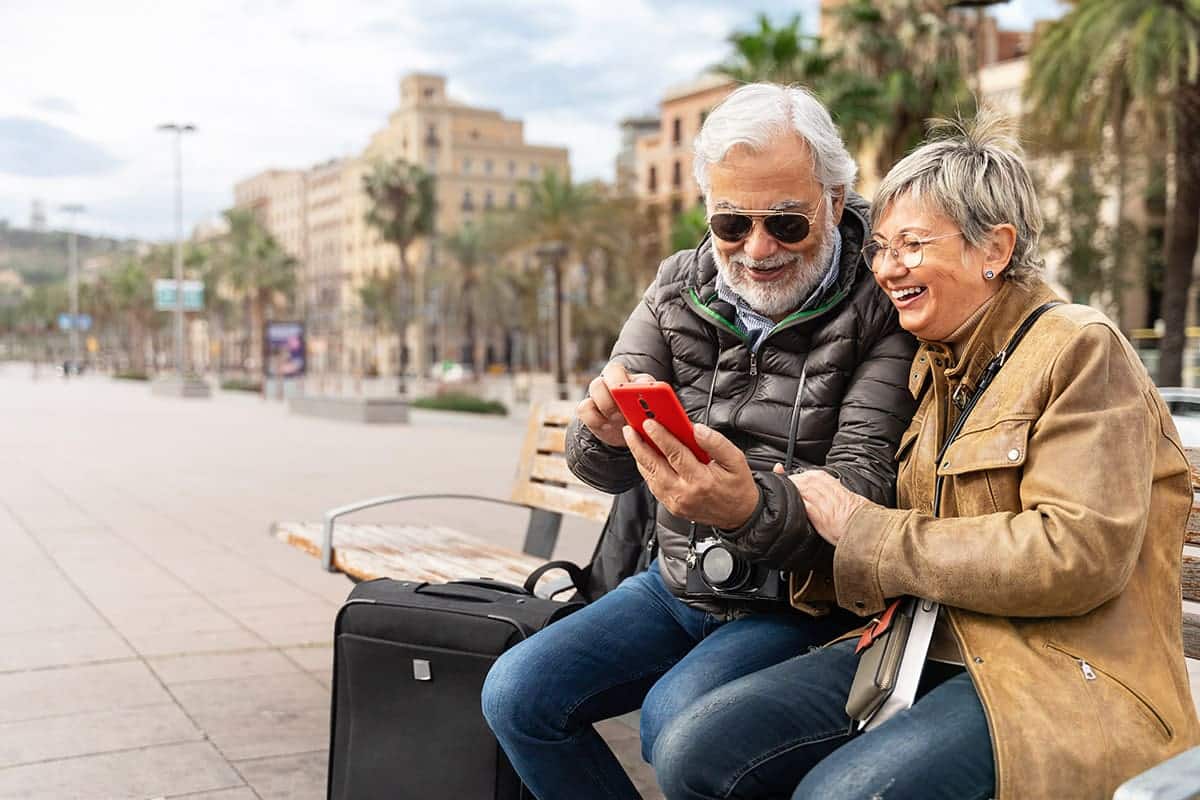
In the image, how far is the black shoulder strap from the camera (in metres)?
Result: 2.24

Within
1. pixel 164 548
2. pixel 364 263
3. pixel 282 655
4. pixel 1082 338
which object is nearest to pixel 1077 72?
pixel 164 548

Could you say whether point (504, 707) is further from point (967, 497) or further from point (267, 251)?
point (267, 251)

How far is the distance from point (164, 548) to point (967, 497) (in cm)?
685

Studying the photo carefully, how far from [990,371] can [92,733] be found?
3121 millimetres

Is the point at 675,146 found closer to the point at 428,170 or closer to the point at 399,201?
the point at 399,201

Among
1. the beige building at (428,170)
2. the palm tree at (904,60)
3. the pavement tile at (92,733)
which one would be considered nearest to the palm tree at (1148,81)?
the palm tree at (904,60)

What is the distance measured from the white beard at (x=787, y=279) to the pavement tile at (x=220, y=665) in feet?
9.75

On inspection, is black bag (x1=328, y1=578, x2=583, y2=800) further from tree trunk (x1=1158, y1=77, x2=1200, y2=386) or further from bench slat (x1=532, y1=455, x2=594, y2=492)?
tree trunk (x1=1158, y1=77, x2=1200, y2=386)

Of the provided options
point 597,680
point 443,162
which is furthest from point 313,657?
point 443,162

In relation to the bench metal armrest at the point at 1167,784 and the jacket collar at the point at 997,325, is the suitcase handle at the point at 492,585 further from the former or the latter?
the bench metal armrest at the point at 1167,784

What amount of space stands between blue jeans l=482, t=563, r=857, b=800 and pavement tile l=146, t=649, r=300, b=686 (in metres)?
2.55

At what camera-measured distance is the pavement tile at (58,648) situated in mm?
5031

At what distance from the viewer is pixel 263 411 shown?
31.0 m

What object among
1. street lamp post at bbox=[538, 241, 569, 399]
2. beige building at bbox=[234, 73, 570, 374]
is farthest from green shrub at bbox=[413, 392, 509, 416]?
beige building at bbox=[234, 73, 570, 374]
